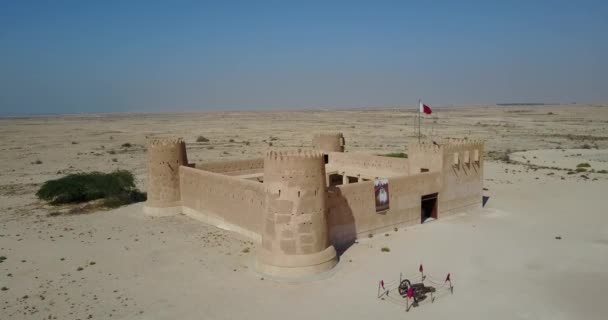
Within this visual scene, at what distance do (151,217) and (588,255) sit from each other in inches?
780

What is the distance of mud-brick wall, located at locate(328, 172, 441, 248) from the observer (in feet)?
61.3

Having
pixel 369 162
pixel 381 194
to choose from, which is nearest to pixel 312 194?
pixel 381 194

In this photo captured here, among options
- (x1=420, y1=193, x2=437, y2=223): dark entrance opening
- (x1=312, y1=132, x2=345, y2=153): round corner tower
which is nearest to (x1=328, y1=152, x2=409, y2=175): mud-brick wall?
(x1=312, y1=132, x2=345, y2=153): round corner tower

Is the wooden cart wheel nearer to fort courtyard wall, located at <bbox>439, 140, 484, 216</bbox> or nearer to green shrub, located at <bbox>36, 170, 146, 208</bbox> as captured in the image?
fort courtyard wall, located at <bbox>439, 140, 484, 216</bbox>

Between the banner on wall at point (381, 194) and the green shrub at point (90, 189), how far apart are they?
52.2 ft

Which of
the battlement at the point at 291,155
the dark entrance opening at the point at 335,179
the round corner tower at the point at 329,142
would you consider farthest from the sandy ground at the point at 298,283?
the round corner tower at the point at 329,142

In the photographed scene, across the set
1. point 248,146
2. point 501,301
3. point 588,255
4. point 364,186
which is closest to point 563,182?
point 588,255

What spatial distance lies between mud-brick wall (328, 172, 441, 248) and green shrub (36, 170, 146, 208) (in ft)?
49.6

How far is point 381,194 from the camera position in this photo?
20.3 m

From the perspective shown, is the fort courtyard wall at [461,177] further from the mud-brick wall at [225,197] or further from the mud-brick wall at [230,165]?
the mud-brick wall at [230,165]

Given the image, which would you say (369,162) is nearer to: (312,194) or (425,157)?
(425,157)

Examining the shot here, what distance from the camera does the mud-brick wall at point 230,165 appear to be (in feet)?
87.7

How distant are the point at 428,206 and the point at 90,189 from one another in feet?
64.6

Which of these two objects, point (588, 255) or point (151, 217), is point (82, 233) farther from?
point (588, 255)
